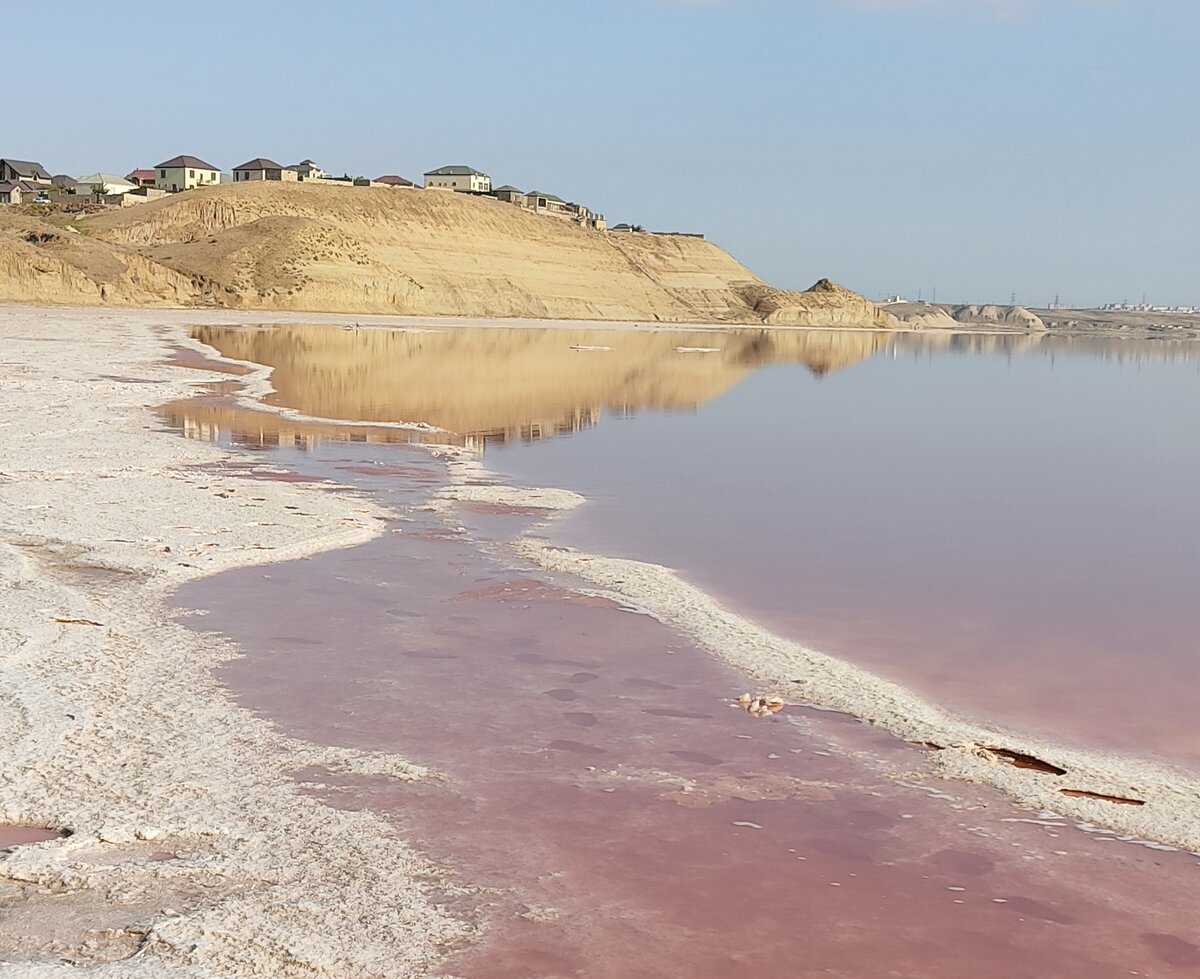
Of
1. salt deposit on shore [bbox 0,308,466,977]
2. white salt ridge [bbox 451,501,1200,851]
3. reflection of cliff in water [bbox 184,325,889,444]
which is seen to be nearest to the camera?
Result: salt deposit on shore [bbox 0,308,466,977]

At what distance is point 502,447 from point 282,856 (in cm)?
1593

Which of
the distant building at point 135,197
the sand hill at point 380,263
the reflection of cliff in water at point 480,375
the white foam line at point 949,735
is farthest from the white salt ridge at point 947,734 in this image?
the distant building at point 135,197

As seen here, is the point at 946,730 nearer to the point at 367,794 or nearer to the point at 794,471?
the point at 367,794

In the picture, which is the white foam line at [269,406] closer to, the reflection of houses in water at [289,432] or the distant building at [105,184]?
the reflection of houses in water at [289,432]

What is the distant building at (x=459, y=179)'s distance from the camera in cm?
16150

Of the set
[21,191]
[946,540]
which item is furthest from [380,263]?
[946,540]

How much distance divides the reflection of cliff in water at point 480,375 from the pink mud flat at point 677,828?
1336 centimetres

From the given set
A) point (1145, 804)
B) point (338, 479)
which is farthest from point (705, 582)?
point (338, 479)

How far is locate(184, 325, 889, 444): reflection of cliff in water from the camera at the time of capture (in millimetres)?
25703

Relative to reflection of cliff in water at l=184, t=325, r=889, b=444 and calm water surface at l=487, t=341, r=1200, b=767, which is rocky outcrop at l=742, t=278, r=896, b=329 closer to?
reflection of cliff in water at l=184, t=325, r=889, b=444

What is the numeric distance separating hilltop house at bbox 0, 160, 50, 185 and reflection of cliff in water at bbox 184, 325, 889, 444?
275 ft

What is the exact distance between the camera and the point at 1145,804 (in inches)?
244

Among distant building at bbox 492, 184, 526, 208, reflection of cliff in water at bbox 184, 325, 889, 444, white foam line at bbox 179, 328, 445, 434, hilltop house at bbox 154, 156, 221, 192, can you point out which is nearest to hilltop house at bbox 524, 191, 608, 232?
distant building at bbox 492, 184, 526, 208

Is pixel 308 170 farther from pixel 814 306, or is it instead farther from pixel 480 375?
pixel 480 375
